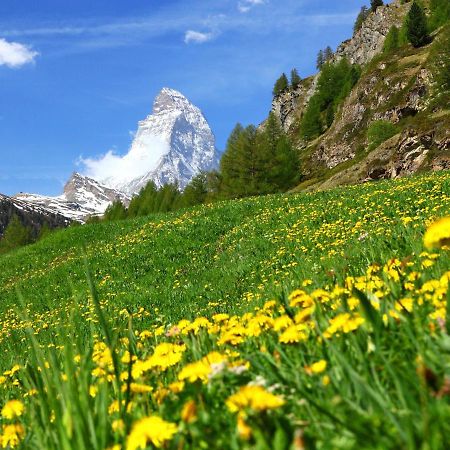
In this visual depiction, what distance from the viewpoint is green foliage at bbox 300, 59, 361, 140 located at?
128875 mm

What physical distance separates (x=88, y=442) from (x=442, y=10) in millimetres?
132578

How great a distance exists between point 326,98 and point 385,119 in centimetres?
5201

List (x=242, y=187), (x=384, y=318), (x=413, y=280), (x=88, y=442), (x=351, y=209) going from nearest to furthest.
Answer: (x=88, y=442)
(x=384, y=318)
(x=413, y=280)
(x=351, y=209)
(x=242, y=187)

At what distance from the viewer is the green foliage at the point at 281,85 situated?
192 meters

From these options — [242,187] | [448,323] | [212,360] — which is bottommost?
[448,323]

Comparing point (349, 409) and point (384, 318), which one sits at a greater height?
point (384, 318)

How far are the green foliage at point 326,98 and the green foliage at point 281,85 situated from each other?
51.5m

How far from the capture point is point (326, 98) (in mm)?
135500

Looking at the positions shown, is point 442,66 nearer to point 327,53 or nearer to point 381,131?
point 381,131

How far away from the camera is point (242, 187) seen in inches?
2376

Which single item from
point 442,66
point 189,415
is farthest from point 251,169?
point 189,415

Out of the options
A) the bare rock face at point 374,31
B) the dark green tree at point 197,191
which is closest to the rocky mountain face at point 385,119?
the bare rock face at point 374,31

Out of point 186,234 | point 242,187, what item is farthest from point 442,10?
point 186,234

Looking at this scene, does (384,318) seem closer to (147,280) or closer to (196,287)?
(196,287)
